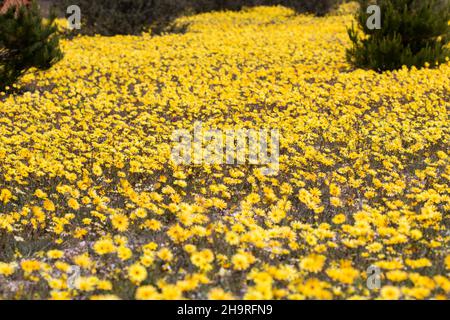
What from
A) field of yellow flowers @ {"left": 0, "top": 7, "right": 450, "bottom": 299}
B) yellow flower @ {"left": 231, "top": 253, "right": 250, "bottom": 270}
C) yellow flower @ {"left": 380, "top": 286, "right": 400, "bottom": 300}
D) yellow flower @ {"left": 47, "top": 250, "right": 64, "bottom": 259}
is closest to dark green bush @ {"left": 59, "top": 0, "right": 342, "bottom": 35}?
field of yellow flowers @ {"left": 0, "top": 7, "right": 450, "bottom": 299}

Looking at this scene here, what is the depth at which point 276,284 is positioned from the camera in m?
3.88

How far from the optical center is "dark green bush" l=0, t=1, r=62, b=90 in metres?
10.5

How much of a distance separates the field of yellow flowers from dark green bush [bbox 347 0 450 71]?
66cm

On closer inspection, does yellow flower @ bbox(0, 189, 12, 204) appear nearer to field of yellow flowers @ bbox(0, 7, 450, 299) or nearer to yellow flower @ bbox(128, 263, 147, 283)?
field of yellow flowers @ bbox(0, 7, 450, 299)

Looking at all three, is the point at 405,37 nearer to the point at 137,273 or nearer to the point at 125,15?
the point at 125,15

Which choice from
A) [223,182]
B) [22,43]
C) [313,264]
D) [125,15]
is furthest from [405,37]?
[313,264]

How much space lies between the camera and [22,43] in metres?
11.0

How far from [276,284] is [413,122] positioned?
549cm

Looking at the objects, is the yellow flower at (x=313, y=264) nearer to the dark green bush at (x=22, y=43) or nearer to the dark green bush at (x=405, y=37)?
the dark green bush at (x=22, y=43)

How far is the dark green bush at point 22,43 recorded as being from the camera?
34.6ft

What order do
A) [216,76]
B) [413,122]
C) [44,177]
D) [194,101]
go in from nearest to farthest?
[44,177], [413,122], [194,101], [216,76]
